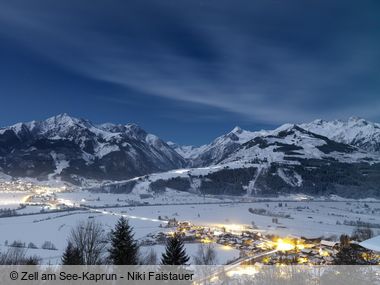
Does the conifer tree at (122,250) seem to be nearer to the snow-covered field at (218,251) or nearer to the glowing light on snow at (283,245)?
the snow-covered field at (218,251)

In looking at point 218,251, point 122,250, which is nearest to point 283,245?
point 218,251

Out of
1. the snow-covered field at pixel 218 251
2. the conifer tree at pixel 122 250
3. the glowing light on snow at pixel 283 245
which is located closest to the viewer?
the conifer tree at pixel 122 250

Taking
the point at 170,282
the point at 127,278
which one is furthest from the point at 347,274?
the point at 127,278

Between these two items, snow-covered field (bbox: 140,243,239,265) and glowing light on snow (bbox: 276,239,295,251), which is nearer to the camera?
snow-covered field (bbox: 140,243,239,265)

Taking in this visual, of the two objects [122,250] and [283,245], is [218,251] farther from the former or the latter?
[122,250]

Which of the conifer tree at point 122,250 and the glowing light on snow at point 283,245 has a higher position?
the conifer tree at point 122,250

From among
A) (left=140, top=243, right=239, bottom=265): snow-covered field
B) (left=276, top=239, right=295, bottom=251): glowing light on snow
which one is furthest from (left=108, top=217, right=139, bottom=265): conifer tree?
(left=276, top=239, right=295, bottom=251): glowing light on snow

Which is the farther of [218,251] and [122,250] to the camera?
[218,251]

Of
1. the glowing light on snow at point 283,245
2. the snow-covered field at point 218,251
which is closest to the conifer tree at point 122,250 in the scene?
the snow-covered field at point 218,251

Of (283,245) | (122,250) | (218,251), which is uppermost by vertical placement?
(122,250)

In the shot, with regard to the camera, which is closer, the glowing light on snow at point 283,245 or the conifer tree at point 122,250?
the conifer tree at point 122,250

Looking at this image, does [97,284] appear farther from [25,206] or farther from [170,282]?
[25,206]

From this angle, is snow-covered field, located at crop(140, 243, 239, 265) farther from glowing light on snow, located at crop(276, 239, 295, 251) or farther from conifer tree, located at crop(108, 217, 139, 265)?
conifer tree, located at crop(108, 217, 139, 265)

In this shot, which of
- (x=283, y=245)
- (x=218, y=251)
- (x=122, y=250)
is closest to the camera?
(x=122, y=250)
